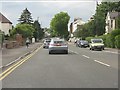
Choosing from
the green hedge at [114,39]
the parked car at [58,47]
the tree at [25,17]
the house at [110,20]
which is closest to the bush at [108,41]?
the green hedge at [114,39]

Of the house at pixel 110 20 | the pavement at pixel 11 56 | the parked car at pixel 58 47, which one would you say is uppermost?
the house at pixel 110 20

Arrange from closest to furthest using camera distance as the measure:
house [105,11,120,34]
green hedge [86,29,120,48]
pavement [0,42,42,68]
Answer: pavement [0,42,42,68] → green hedge [86,29,120,48] → house [105,11,120,34]

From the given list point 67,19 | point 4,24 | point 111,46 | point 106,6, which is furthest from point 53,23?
point 111,46

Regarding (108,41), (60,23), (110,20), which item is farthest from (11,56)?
(60,23)

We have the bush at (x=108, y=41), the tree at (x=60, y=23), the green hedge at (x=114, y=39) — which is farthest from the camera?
the tree at (x=60, y=23)

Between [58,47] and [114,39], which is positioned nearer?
[58,47]

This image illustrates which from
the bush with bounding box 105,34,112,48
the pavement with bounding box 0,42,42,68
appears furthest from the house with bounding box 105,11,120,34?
the pavement with bounding box 0,42,42,68

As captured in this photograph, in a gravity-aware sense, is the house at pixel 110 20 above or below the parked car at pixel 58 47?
above

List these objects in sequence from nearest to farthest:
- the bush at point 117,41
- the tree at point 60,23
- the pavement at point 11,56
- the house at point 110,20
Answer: the pavement at point 11,56
the bush at point 117,41
the house at point 110,20
the tree at point 60,23

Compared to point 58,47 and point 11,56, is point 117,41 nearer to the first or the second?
point 58,47

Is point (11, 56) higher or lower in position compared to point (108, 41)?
lower

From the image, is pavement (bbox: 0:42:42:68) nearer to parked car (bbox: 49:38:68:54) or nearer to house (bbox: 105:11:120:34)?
parked car (bbox: 49:38:68:54)

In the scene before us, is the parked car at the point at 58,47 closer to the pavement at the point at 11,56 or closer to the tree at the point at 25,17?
the pavement at the point at 11,56

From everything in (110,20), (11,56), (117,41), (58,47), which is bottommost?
(11,56)
